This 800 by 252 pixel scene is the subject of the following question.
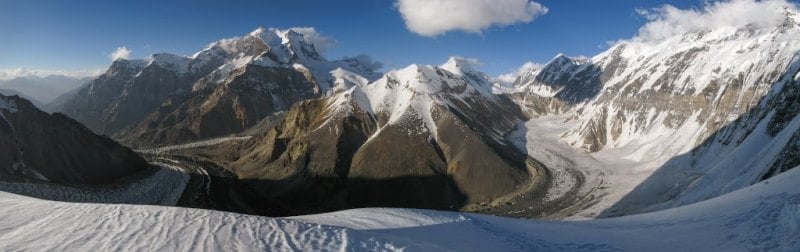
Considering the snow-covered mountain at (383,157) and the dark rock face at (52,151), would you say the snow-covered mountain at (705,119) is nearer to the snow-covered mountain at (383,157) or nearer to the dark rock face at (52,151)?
the snow-covered mountain at (383,157)

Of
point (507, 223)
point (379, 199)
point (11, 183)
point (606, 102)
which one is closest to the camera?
point (507, 223)

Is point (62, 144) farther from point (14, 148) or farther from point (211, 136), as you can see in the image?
point (211, 136)

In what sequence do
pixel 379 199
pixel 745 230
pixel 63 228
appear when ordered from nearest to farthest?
pixel 63 228, pixel 745 230, pixel 379 199

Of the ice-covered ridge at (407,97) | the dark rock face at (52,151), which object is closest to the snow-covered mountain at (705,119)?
the ice-covered ridge at (407,97)

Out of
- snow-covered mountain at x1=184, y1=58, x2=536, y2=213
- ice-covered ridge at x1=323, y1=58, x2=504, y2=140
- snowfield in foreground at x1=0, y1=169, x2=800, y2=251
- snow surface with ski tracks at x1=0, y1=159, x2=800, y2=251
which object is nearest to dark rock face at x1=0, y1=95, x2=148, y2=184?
snow-covered mountain at x1=184, y1=58, x2=536, y2=213

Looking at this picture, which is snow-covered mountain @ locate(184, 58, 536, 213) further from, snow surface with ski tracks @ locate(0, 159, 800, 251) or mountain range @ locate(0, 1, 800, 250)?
snow surface with ski tracks @ locate(0, 159, 800, 251)

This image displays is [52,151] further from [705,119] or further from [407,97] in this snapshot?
[705,119]

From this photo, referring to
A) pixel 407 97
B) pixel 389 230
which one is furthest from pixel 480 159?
pixel 389 230

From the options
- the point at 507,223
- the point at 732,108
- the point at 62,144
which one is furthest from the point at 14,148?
the point at 732,108
